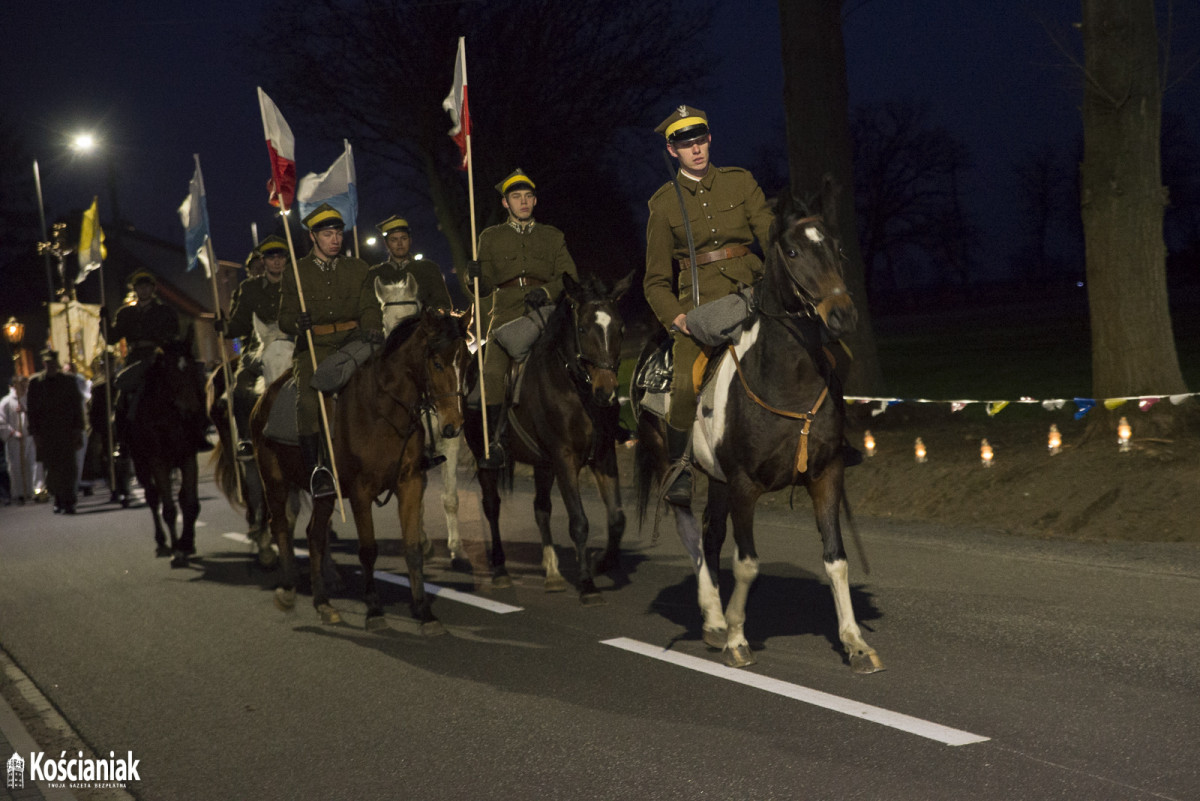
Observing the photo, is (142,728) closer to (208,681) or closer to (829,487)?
(208,681)

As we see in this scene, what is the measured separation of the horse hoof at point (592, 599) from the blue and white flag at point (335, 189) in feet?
13.3

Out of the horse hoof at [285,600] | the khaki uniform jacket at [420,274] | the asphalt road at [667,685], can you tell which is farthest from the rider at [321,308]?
the khaki uniform jacket at [420,274]

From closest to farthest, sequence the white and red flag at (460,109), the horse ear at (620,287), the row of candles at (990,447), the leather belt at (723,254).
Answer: the leather belt at (723,254)
the horse ear at (620,287)
the white and red flag at (460,109)
the row of candles at (990,447)

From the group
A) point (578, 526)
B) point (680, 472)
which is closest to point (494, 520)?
point (578, 526)

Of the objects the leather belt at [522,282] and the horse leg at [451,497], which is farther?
the horse leg at [451,497]

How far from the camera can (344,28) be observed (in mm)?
38531

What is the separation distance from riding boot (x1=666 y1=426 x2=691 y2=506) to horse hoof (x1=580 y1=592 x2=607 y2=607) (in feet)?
5.04

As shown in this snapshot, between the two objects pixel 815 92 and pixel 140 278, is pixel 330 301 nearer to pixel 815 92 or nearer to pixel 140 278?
pixel 140 278

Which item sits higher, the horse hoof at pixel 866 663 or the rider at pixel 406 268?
the rider at pixel 406 268

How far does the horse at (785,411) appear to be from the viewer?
7.04 m

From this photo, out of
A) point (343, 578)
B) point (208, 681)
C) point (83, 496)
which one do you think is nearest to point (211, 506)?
point (83, 496)

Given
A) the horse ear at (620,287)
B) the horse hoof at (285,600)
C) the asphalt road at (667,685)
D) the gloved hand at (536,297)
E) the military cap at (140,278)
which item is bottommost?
the asphalt road at (667,685)

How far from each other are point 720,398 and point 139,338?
851cm

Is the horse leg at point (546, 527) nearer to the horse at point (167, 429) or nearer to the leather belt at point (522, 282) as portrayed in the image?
the leather belt at point (522, 282)
